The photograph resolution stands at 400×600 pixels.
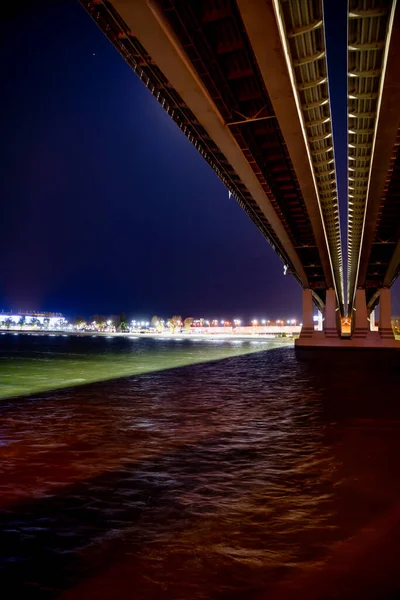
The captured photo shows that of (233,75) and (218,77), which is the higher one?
(233,75)

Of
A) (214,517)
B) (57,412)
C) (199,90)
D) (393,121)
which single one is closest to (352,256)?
(393,121)

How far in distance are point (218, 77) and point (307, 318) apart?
52.5 metres

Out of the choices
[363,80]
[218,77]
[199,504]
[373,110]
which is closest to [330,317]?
[373,110]

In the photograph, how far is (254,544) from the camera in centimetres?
446

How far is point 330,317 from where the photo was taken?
6338 cm

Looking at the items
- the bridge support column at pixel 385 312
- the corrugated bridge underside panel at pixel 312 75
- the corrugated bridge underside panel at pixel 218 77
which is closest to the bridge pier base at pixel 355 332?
the bridge support column at pixel 385 312

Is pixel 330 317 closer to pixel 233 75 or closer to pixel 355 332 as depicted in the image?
pixel 355 332

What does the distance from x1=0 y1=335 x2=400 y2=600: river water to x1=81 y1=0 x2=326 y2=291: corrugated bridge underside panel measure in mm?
10894

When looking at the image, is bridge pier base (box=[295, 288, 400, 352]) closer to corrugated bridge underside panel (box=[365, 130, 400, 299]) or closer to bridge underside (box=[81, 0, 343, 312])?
corrugated bridge underside panel (box=[365, 130, 400, 299])

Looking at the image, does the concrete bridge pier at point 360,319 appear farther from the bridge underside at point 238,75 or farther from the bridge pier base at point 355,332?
the bridge underside at point 238,75

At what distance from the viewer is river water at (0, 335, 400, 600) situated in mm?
3857

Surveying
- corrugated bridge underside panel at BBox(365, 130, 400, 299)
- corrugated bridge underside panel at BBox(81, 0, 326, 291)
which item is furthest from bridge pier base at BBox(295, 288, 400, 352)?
corrugated bridge underside panel at BBox(81, 0, 326, 291)

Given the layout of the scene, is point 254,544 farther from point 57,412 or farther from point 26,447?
point 57,412

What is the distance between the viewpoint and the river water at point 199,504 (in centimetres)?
386
